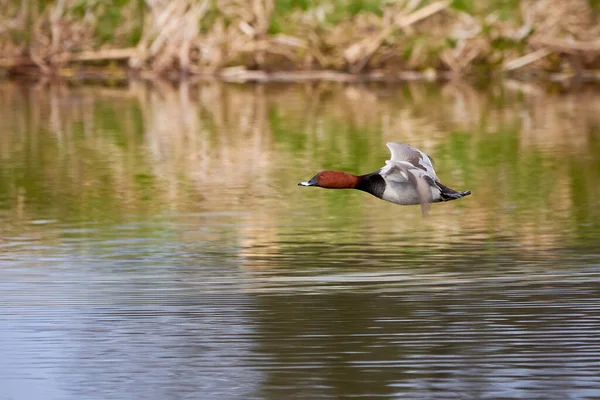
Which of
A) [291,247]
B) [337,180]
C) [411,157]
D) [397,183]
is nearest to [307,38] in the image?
[291,247]

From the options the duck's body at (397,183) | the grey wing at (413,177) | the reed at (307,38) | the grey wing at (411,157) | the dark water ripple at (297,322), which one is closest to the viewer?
the dark water ripple at (297,322)

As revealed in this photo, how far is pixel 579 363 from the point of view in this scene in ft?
26.5

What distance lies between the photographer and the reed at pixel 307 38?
37250mm

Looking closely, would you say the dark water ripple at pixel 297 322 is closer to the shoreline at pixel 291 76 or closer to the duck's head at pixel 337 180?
the duck's head at pixel 337 180

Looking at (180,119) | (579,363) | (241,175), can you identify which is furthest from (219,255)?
(180,119)

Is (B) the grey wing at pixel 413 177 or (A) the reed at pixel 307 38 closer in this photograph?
(B) the grey wing at pixel 413 177

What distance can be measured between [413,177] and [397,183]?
16cm

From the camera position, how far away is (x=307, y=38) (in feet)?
125

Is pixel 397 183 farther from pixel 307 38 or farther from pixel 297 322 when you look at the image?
pixel 307 38

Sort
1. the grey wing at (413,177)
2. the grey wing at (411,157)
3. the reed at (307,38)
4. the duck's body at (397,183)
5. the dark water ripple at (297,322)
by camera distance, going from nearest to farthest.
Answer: the dark water ripple at (297,322) < the grey wing at (413,177) < the duck's body at (397,183) < the grey wing at (411,157) < the reed at (307,38)

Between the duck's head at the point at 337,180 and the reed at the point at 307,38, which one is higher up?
the duck's head at the point at 337,180

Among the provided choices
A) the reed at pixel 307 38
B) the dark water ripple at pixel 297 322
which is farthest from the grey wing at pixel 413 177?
the reed at pixel 307 38

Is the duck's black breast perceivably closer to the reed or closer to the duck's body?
the duck's body

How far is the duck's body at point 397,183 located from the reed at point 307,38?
91.5 feet
